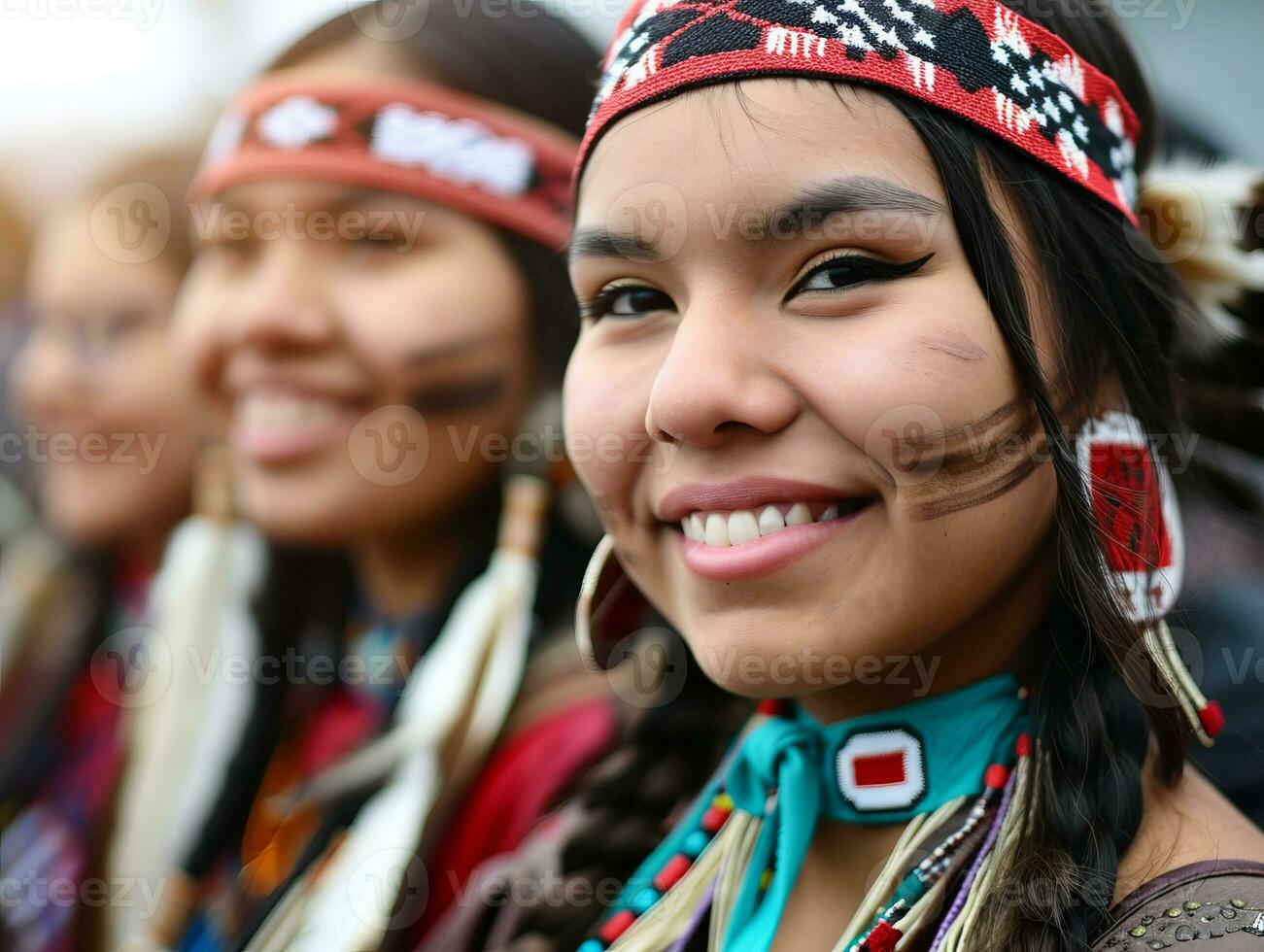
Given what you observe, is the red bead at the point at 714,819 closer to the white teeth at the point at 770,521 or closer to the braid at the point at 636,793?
the braid at the point at 636,793

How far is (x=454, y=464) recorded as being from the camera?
2.04 m

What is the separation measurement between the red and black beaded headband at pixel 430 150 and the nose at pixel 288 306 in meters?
0.14

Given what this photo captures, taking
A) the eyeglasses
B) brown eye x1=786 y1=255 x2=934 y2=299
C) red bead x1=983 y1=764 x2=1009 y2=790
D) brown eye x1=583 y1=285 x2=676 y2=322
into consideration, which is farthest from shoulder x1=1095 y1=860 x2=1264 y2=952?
the eyeglasses

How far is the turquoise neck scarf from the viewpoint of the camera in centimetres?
122

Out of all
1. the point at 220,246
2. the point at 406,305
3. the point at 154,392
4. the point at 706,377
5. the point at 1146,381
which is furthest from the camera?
the point at 154,392

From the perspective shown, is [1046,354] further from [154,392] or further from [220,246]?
[154,392]

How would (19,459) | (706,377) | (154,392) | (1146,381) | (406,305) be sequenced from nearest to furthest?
(706,377) → (1146,381) → (406,305) → (154,392) → (19,459)

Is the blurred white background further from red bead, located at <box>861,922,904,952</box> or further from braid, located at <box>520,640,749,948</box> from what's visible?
red bead, located at <box>861,922,904,952</box>

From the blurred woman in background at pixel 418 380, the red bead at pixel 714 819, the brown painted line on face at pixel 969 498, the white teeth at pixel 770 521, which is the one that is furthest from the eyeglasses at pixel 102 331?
the brown painted line on face at pixel 969 498

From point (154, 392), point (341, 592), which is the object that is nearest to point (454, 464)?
point (341, 592)

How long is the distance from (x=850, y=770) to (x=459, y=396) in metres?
0.98

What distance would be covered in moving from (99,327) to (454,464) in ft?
3.20

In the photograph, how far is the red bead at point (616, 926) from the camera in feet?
4.61

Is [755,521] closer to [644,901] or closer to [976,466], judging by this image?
[976,466]
